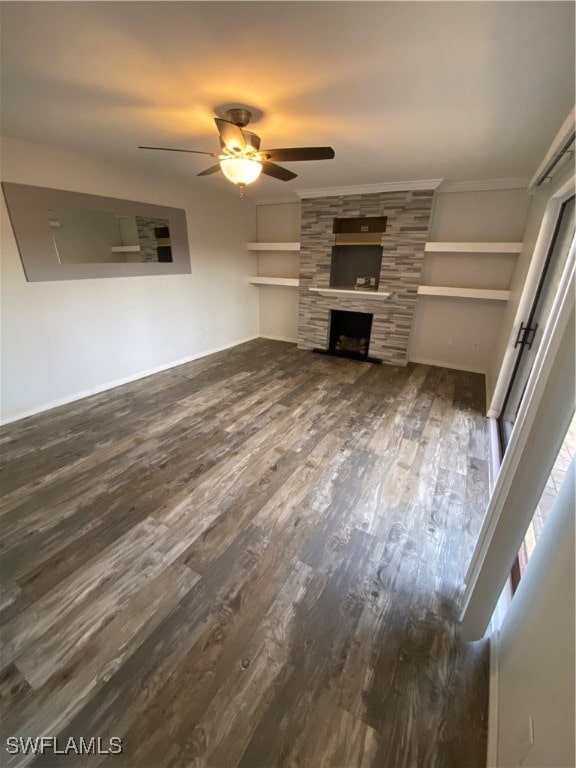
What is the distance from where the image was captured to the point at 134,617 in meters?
1.40

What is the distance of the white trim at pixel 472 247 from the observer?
3.65m

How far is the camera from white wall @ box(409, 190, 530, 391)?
3.83 metres

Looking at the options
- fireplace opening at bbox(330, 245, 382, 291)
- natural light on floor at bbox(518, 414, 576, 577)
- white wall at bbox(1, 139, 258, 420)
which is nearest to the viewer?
natural light on floor at bbox(518, 414, 576, 577)

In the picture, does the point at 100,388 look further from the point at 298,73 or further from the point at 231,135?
the point at 298,73

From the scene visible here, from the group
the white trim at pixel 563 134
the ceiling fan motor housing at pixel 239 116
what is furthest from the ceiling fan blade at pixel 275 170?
the white trim at pixel 563 134

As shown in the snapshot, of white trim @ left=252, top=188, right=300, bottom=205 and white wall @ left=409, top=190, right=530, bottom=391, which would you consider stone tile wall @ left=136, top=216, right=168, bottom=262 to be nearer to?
white trim @ left=252, top=188, right=300, bottom=205

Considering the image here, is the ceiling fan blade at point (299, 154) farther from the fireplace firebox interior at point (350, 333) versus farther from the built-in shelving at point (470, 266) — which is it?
the fireplace firebox interior at point (350, 333)

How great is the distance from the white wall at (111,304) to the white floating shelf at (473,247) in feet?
10.1

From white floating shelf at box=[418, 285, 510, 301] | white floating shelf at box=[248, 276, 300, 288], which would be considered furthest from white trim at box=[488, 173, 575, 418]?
white floating shelf at box=[248, 276, 300, 288]

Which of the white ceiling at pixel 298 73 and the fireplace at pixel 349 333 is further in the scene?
the fireplace at pixel 349 333

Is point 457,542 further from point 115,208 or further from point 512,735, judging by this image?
point 115,208

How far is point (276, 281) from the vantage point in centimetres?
541

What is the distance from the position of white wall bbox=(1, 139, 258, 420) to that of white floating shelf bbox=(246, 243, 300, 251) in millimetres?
144

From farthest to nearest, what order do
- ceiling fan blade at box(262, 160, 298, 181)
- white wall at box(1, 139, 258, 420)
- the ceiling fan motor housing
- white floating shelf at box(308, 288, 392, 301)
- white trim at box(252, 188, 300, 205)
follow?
1. white trim at box(252, 188, 300, 205)
2. white floating shelf at box(308, 288, 392, 301)
3. white wall at box(1, 139, 258, 420)
4. ceiling fan blade at box(262, 160, 298, 181)
5. the ceiling fan motor housing
